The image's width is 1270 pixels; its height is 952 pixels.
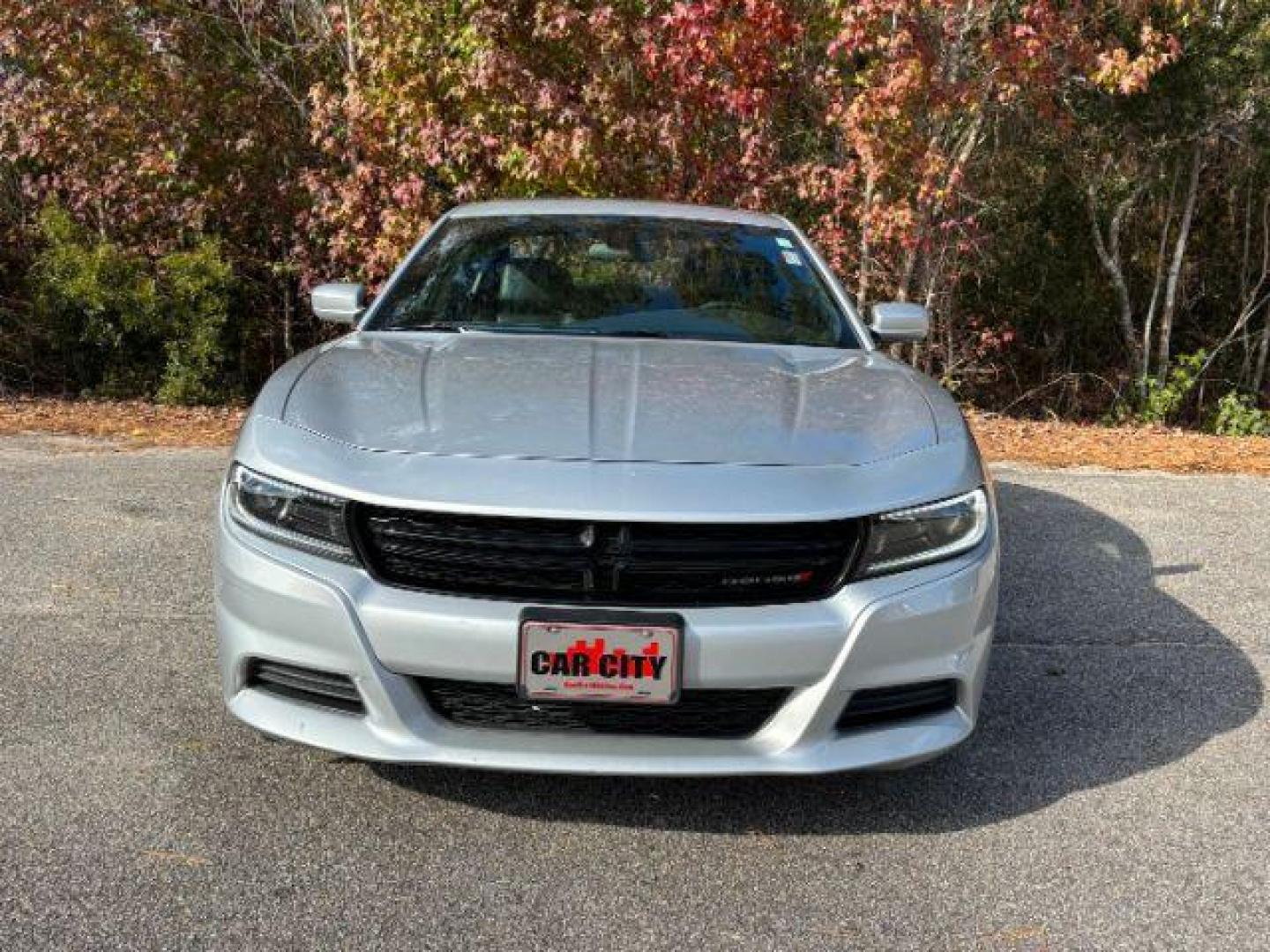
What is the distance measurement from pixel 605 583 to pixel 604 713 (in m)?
0.28

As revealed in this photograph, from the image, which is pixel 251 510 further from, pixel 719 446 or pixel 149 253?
pixel 149 253

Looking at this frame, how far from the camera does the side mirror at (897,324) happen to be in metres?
4.37

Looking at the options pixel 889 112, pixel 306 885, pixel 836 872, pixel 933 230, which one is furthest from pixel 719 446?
pixel 933 230

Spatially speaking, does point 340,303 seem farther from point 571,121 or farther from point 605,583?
point 571,121

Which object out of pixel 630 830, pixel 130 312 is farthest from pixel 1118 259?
pixel 630 830

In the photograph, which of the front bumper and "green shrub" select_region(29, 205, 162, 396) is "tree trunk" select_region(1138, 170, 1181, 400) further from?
the front bumper

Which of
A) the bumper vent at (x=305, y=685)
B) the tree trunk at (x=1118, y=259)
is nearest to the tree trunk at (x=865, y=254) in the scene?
the tree trunk at (x=1118, y=259)

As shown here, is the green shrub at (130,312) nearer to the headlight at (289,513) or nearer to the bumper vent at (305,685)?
the headlight at (289,513)

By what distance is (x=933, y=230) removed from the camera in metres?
10.6

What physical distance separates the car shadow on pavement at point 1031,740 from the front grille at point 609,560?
62cm

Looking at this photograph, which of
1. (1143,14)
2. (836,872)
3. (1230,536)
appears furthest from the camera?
(1143,14)

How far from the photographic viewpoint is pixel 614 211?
4848 mm

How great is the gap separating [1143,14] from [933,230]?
2309 millimetres

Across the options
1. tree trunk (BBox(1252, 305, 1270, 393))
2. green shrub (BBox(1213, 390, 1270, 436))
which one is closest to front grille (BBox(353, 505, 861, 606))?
green shrub (BBox(1213, 390, 1270, 436))
